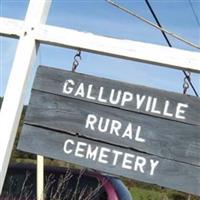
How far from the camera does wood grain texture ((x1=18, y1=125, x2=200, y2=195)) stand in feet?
11.8

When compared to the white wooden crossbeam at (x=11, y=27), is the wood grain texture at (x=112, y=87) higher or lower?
lower

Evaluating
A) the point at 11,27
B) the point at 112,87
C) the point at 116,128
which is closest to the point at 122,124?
the point at 116,128

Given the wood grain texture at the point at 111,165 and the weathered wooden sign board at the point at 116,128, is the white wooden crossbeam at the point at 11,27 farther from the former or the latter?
the wood grain texture at the point at 111,165

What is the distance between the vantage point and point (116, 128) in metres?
3.72

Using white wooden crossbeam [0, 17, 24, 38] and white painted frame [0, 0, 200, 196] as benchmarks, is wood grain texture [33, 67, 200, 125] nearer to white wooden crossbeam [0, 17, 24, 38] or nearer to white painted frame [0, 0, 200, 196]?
white painted frame [0, 0, 200, 196]

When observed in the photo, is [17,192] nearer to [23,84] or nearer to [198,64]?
[23,84]

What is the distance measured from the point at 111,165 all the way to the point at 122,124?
0.83 ft

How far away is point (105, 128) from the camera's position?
3.74 meters

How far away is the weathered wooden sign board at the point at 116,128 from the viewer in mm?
3635

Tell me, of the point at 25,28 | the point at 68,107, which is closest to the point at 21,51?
the point at 25,28

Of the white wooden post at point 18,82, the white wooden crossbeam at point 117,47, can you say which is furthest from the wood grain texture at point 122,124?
the white wooden crossbeam at point 117,47

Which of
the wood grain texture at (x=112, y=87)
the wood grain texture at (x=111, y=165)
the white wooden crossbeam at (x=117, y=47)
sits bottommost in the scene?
the wood grain texture at (x=111, y=165)

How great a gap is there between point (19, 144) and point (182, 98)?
1.04 meters

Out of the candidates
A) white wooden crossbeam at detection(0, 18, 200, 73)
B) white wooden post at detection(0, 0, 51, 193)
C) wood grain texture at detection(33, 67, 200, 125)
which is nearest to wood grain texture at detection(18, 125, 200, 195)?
white wooden post at detection(0, 0, 51, 193)
